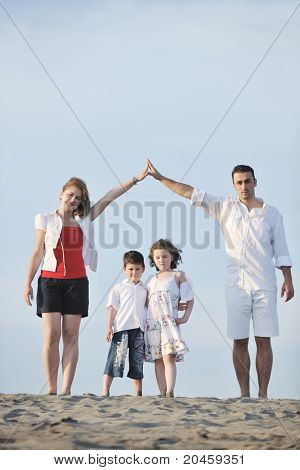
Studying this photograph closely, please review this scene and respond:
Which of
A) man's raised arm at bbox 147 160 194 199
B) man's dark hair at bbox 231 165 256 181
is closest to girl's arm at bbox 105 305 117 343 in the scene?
man's raised arm at bbox 147 160 194 199

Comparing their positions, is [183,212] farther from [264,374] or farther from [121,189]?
[264,374]

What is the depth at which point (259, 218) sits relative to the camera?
755 cm

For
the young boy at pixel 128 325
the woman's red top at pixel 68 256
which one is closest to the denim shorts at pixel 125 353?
the young boy at pixel 128 325

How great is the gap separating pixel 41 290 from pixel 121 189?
110cm

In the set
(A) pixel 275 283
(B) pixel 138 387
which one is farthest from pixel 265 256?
(B) pixel 138 387

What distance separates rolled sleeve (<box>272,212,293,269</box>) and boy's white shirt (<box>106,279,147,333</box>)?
119 cm

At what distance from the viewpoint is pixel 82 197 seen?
748cm

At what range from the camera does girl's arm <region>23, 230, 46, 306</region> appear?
736cm

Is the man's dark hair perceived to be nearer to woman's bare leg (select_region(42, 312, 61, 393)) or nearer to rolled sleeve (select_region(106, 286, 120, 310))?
rolled sleeve (select_region(106, 286, 120, 310))

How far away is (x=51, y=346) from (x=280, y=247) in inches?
83.7

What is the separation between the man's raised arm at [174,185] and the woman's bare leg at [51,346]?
1480 millimetres

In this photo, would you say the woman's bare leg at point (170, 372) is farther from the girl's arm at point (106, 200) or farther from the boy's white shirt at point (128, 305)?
the girl's arm at point (106, 200)

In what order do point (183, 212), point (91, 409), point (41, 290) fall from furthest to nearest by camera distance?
point (183, 212) < point (41, 290) < point (91, 409)
